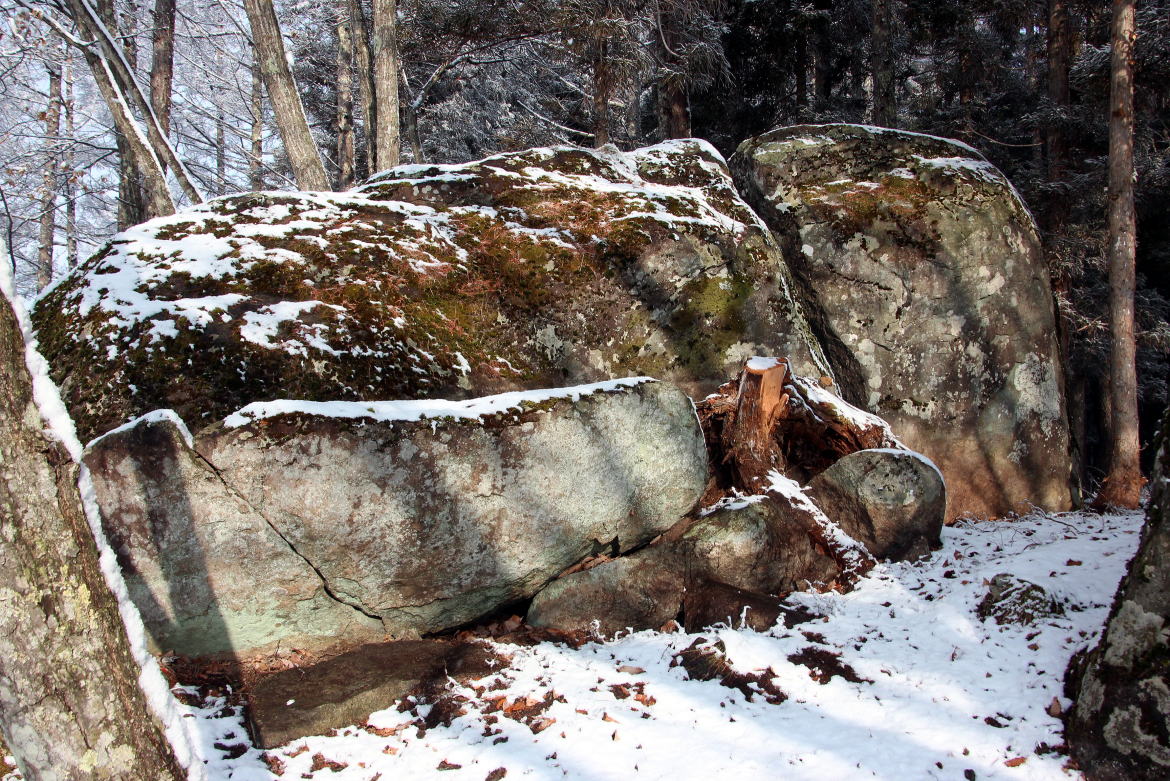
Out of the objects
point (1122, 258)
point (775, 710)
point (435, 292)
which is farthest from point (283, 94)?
point (1122, 258)

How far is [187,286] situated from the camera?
537 cm

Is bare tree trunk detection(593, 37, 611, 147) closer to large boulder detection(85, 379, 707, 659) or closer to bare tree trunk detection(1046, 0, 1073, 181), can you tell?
large boulder detection(85, 379, 707, 659)

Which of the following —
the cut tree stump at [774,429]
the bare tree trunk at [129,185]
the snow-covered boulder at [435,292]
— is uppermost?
the bare tree trunk at [129,185]

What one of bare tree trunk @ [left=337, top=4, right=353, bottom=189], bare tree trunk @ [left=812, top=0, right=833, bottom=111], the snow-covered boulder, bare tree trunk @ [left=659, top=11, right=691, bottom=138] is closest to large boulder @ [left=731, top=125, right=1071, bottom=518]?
the snow-covered boulder

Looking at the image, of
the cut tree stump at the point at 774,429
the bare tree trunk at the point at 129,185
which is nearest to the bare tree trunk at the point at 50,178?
the bare tree trunk at the point at 129,185

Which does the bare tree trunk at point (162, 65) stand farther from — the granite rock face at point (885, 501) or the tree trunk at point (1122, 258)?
the tree trunk at point (1122, 258)

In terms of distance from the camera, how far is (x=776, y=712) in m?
3.63

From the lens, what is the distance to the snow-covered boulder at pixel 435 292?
4.95m

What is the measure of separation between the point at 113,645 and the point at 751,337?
630cm

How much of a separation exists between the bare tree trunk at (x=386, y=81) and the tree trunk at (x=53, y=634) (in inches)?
342

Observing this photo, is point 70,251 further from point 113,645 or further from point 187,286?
point 113,645

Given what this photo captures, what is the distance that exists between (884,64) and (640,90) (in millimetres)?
5861

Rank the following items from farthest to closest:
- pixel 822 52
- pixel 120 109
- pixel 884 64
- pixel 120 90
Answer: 1. pixel 822 52
2. pixel 884 64
3. pixel 120 90
4. pixel 120 109

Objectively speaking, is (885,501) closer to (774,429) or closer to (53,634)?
(774,429)
